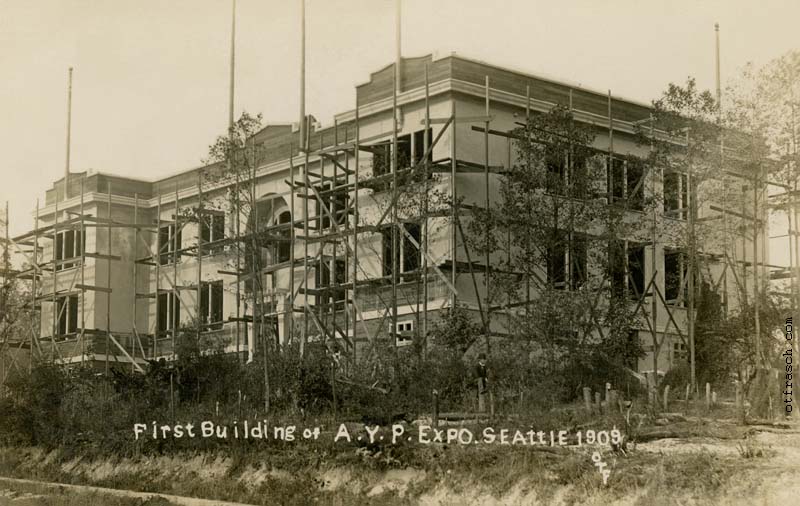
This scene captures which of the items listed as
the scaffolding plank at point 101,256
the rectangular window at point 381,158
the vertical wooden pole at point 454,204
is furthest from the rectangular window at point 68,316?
the vertical wooden pole at point 454,204

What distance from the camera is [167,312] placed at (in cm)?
3903

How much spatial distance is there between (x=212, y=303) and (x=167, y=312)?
7.85 feet

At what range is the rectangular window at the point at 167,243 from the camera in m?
37.4

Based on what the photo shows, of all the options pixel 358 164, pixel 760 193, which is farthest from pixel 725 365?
pixel 358 164

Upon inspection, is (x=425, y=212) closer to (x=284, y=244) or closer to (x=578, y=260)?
(x=578, y=260)

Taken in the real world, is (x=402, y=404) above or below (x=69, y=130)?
below

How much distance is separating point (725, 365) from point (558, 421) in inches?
278

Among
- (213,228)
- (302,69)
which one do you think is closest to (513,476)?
(302,69)

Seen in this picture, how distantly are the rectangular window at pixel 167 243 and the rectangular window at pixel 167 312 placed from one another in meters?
1.38

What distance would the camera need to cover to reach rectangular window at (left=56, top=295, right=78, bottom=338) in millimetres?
40188

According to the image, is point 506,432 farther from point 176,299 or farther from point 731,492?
point 176,299

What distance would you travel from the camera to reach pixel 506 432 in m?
17.3

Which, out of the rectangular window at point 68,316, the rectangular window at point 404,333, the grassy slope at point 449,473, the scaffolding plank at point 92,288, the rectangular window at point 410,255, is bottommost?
the grassy slope at point 449,473

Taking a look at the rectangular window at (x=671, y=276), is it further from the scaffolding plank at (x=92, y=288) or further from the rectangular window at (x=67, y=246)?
the rectangular window at (x=67, y=246)
